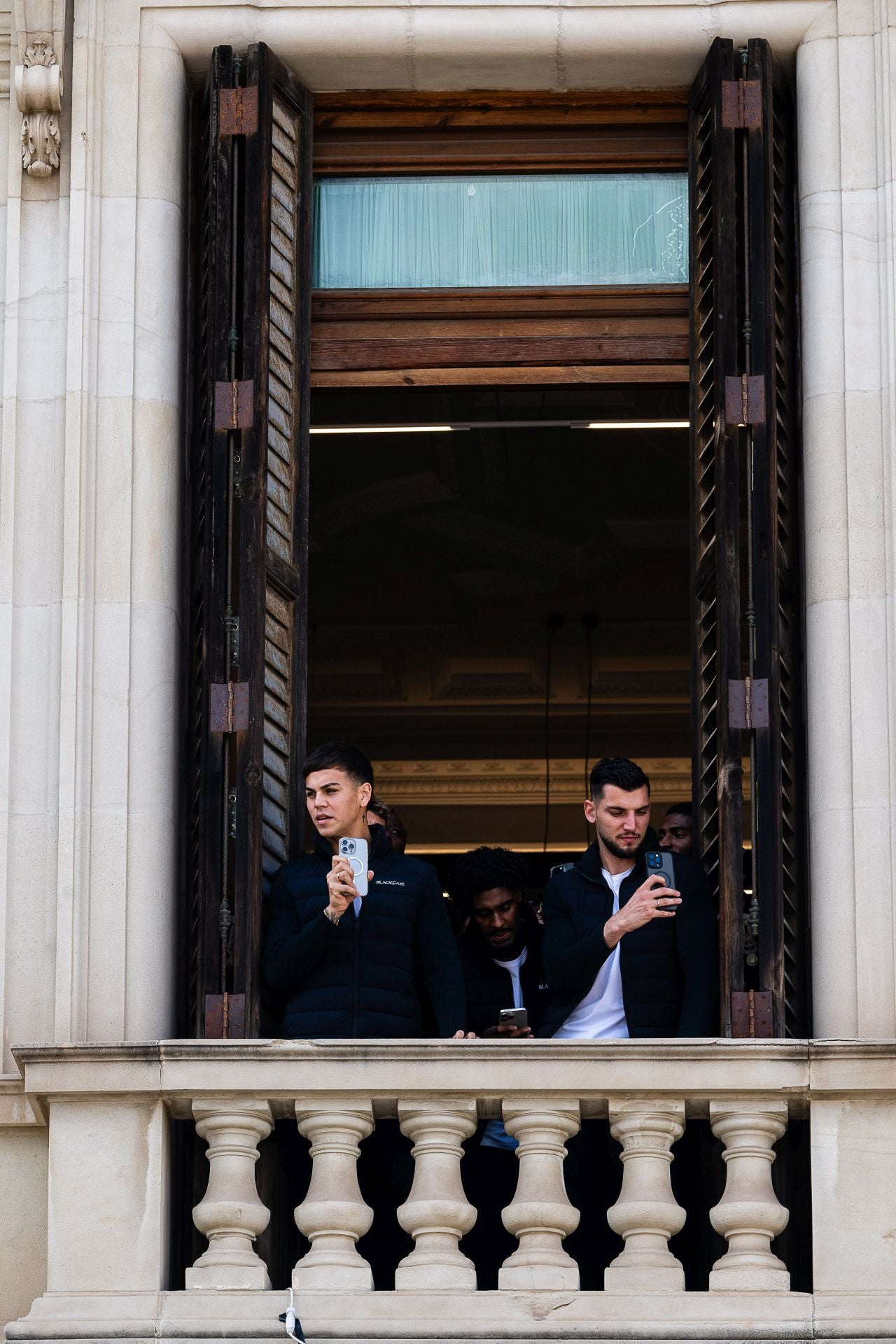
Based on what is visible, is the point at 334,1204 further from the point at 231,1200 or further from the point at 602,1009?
the point at 602,1009

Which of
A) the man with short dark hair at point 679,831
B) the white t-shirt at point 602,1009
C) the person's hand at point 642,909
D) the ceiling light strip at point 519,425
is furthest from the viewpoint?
the ceiling light strip at point 519,425

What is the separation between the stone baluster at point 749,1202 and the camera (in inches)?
354

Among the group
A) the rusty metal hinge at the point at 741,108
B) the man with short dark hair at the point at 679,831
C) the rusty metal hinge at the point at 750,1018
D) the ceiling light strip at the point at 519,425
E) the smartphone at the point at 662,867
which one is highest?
the rusty metal hinge at the point at 741,108

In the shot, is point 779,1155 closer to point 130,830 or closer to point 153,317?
point 130,830

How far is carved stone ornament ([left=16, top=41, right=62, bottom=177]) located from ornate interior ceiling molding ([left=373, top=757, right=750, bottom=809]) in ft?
32.7

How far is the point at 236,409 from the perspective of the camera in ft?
33.5

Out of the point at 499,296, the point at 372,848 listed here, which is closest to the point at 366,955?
the point at 372,848

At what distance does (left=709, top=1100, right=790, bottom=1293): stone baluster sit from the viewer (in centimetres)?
899

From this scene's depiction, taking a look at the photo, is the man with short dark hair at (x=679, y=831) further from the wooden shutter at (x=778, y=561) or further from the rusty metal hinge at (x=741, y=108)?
the rusty metal hinge at (x=741, y=108)

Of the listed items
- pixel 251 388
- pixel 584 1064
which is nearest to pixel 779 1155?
pixel 584 1064

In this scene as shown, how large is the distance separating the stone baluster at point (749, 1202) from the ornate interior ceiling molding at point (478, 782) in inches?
431

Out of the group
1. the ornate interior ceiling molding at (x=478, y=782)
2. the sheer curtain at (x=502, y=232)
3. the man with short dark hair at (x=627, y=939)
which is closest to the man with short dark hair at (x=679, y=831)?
the man with short dark hair at (x=627, y=939)

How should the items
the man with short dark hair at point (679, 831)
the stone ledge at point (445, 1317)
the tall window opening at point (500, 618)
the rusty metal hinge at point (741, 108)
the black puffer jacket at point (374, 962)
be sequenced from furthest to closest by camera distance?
the tall window opening at point (500, 618), the man with short dark hair at point (679, 831), the rusty metal hinge at point (741, 108), the black puffer jacket at point (374, 962), the stone ledge at point (445, 1317)

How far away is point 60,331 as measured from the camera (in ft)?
34.3
